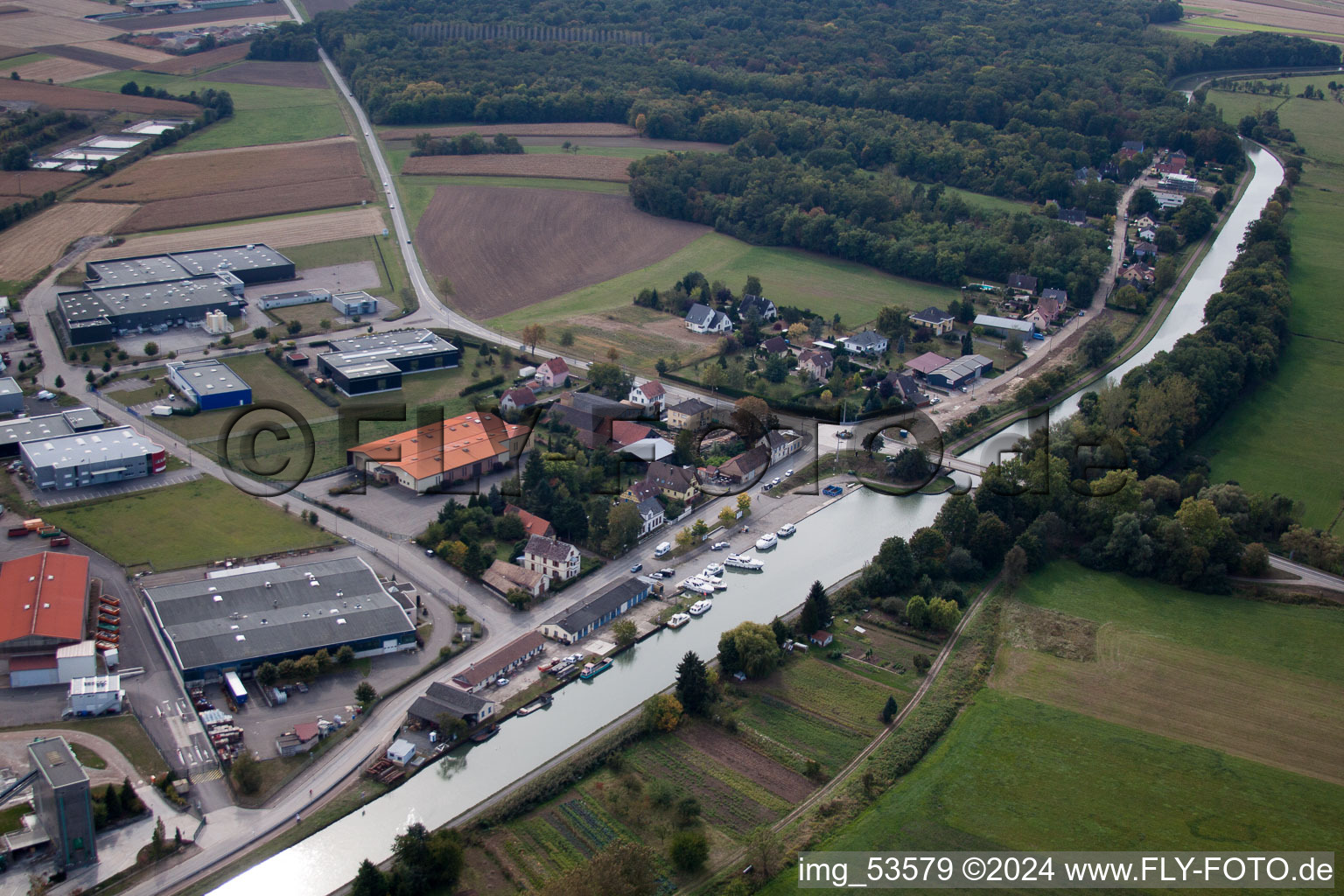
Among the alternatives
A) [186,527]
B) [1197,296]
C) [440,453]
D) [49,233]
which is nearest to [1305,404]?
[1197,296]

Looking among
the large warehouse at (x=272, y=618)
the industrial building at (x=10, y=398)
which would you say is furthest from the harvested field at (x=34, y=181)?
the large warehouse at (x=272, y=618)

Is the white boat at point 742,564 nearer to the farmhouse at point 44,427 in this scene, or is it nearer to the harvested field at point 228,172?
the farmhouse at point 44,427

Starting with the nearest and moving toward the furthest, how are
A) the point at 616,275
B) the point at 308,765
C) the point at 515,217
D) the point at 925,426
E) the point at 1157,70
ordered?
the point at 308,765 → the point at 925,426 → the point at 616,275 → the point at 515,217 → the point at 1157,70

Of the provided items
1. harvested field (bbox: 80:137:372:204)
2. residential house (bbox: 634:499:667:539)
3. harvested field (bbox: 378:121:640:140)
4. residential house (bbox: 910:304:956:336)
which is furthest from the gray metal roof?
harvested field (bbox: 378:121:640:140)

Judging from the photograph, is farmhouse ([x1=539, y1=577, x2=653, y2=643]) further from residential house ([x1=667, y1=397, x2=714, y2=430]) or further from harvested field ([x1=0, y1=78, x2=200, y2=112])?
harvested field ([x1=0, y1=78, x2=200, y2=112])

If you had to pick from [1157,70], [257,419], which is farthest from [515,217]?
[1157,70]

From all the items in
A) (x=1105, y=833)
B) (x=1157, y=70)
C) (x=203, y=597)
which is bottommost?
(x=1105, y=833)

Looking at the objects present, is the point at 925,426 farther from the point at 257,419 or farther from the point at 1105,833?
the point at 257,419
